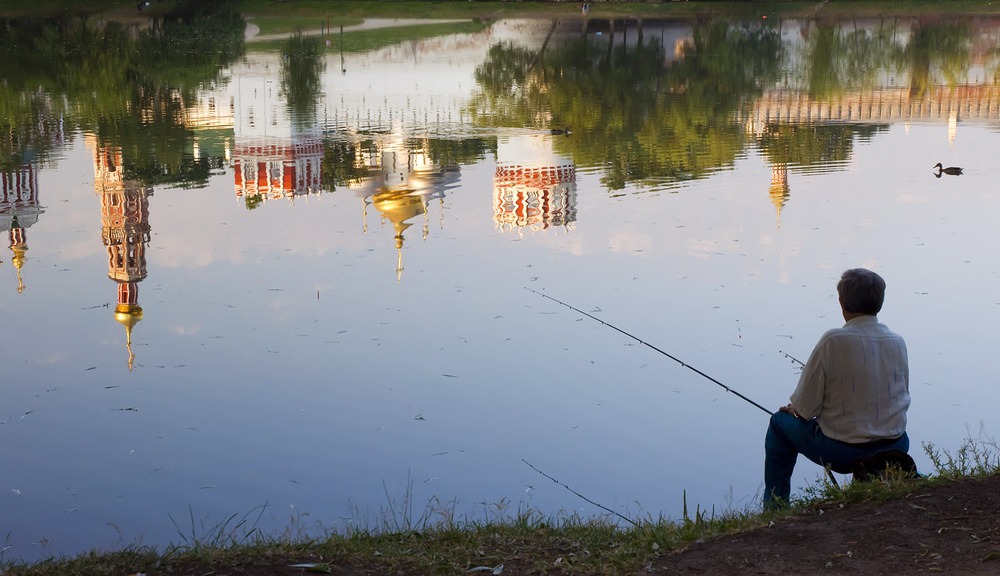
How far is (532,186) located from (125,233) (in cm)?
421

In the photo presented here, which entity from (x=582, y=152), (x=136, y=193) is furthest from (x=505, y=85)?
(x=136, y=193)

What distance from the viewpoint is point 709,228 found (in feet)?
50.7

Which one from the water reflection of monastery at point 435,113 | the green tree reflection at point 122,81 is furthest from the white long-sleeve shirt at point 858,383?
the green tree reflection at point 122,81

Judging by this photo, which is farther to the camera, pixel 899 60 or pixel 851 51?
pixel 851 51

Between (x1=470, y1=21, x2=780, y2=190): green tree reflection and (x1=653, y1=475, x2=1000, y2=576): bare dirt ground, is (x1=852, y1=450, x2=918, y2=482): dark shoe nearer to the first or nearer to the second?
(x1=653, y1=475, x2=1000, y2=576): bare dirt ground

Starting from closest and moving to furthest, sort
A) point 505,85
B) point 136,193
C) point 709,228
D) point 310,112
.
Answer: point 709,228
point 136,193
point 310,112
point 505,85

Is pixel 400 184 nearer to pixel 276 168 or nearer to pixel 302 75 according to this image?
pixel 276 168

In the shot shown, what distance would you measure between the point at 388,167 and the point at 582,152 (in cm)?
337

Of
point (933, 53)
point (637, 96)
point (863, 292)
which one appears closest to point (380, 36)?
point (933, 53)

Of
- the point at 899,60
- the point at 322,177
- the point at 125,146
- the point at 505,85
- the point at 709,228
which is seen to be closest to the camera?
the point at 709,228

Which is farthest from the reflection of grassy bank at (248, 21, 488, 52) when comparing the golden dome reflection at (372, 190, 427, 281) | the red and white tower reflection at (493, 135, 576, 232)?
the golden dome reflection at (372, 190, 427, 281)

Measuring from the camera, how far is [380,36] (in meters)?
50.2

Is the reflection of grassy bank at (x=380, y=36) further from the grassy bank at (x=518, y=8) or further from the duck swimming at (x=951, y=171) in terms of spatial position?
the duck swimming at (x=951, y=171)

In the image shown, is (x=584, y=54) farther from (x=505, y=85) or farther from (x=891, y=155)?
Answer: (x=891, y=155)
